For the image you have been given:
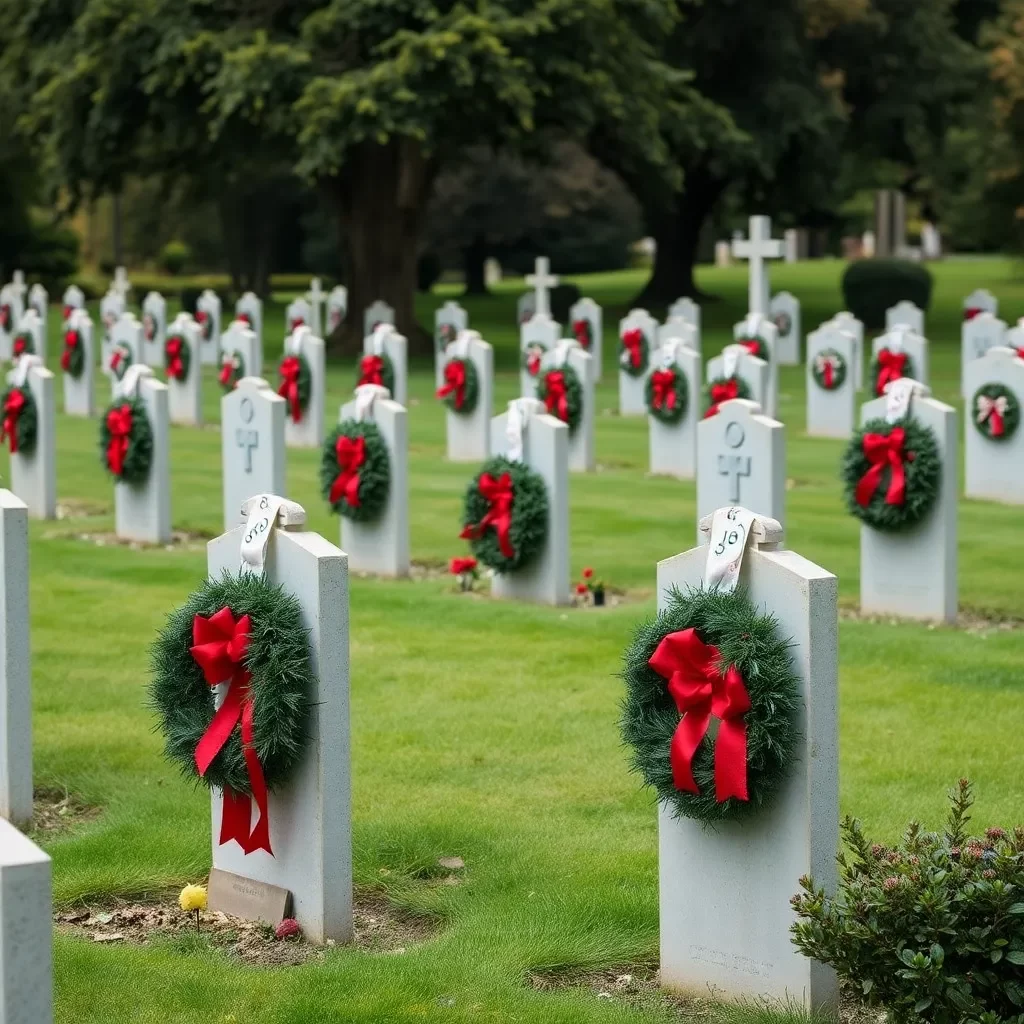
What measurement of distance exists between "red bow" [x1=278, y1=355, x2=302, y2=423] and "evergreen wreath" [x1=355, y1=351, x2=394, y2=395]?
34.4 inches

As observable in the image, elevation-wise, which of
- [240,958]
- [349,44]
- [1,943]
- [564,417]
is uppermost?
[349,44]

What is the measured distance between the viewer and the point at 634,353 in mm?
21953

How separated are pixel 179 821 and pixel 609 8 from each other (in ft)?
70.6

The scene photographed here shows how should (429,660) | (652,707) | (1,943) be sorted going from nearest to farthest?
(1,943) → (652,707) → (429,660)

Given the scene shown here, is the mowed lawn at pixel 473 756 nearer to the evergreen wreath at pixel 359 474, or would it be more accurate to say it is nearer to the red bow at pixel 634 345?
the evergreen wreath at pixel 359 474

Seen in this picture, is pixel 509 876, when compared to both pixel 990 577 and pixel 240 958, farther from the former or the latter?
pixel 990 577

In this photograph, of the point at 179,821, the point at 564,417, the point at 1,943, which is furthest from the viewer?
the point at 564,417

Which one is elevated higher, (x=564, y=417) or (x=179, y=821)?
(x=564, y=417)

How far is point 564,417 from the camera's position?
17109 mm

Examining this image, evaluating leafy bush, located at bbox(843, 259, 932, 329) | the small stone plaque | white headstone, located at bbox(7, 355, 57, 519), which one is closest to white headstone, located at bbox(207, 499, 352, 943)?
the small stone plaque

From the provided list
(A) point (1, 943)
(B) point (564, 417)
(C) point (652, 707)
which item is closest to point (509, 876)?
(C) point (652, 707)

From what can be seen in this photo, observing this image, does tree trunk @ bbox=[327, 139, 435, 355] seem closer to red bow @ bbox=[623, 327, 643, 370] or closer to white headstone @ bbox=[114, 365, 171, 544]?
red bow @ bbox=[623, 327, 643, 370]

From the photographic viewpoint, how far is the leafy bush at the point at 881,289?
35.3 m

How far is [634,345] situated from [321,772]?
658 inches
